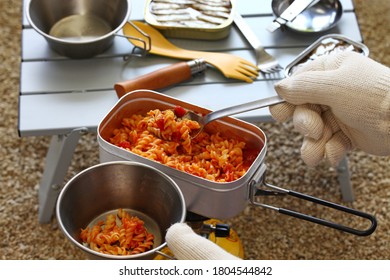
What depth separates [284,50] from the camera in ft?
7.20

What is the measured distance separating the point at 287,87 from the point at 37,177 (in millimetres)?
1168

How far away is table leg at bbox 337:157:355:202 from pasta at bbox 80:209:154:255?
0.92 meters

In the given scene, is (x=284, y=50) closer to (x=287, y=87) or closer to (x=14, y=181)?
(x=287, y=87)

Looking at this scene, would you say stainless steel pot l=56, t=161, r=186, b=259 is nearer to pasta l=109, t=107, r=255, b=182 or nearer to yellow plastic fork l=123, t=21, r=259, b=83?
pasta l=109, t=107, r=255, b=182

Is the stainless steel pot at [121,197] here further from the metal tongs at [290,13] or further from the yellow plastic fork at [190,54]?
the metal tongs at [290,13]

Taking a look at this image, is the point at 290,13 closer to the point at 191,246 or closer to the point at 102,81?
the point at 102,81

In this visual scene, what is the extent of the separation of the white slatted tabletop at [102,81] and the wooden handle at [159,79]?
0.12 ft

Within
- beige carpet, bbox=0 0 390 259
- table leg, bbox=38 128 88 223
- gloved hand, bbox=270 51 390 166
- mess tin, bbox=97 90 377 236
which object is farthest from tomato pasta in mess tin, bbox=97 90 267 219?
beige carpet, bbox=0 0 390 259

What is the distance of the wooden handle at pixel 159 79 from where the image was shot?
6.47ft

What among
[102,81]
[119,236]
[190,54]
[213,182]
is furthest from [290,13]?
[119,236]

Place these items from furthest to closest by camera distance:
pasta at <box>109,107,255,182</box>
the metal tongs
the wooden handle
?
the metal tongs, the wooden handle, pasta at <box>109,107,255,182</box>

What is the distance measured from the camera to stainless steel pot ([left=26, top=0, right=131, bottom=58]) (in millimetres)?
2118

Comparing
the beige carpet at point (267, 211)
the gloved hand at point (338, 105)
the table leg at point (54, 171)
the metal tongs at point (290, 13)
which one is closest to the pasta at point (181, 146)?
the gloved hand at point (338, 105)
